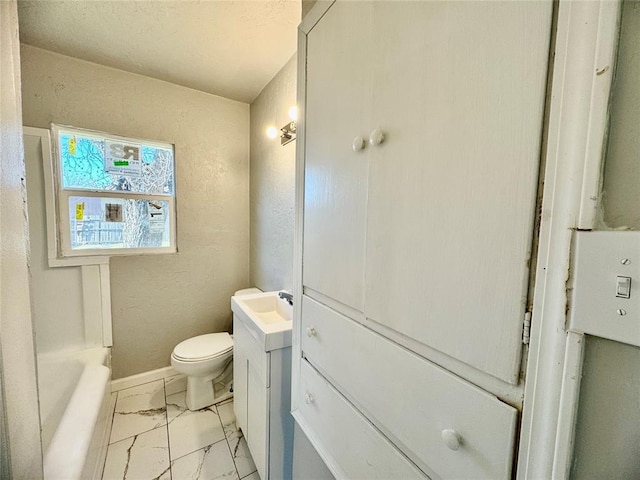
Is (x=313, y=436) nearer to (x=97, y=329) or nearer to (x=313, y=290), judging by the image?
(x=313, y=290)

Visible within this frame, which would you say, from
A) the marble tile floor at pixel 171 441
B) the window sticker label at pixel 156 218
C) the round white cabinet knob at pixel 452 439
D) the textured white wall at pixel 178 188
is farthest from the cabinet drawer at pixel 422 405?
the window sticker label at pixel 156 218

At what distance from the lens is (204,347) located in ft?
6.29

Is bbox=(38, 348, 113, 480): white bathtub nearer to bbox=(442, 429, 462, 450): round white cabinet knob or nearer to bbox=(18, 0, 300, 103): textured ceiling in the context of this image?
bbox=(442, 429, 462, 450): round white cabinet knob

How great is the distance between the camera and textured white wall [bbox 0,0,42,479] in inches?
25.4

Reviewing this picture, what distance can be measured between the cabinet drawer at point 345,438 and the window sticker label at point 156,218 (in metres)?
1.87

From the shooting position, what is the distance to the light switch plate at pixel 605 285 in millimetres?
299

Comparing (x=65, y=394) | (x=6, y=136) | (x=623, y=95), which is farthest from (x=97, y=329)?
(x=623, y=95)

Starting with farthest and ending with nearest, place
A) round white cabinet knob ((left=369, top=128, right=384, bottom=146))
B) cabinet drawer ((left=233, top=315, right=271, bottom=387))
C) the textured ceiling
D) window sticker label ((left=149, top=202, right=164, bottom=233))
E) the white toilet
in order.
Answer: window sticker label ((left=149, top=202, right=164, bottom=233))
the white toilet
the textured ceiling
cabinet drawer ((left=233, top=315, right=271, bottom=387))
round white cabinet knob ((left=369, top=128, right=384, bottom=146))

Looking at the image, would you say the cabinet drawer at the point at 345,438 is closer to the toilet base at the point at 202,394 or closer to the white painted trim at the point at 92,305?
the toilet base at the point at 202,394

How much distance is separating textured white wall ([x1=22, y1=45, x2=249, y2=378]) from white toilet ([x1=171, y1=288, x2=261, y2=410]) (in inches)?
17.0

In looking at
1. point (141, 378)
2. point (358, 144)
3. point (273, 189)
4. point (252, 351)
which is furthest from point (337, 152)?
point (141, 378)

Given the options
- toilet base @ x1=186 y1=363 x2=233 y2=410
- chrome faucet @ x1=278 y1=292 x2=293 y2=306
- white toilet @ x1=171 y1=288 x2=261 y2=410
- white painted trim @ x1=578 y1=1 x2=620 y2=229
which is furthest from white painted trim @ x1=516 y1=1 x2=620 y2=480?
toilet base @ x1=186 y1=363 x2=233 y2=410

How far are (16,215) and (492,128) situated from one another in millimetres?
1130

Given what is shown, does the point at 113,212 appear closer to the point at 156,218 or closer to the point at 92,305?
the point at 156,218
